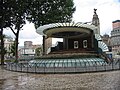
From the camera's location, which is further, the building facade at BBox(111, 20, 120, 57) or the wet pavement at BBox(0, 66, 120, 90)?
the building facade at BBox(111, 20, 120, 57)

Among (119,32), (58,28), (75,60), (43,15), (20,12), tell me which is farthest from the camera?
(119,32)

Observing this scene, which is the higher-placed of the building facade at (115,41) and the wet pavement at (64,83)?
the building facade at (115,41)

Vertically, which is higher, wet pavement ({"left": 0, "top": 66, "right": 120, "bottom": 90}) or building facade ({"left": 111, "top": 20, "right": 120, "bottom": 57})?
building facade ({"left": 111, "top": 20, "right": 120, "bottom": 57})

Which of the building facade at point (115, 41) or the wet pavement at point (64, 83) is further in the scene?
the building facade at point (115, 41)

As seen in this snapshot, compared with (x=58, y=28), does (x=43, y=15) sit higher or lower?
higher

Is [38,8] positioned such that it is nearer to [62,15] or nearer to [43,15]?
[43,15]

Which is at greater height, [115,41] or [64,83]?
[115,41]

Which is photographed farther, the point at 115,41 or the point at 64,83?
the point at 115,41

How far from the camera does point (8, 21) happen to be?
37875 millimetres

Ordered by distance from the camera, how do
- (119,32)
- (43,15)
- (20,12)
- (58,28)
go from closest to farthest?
(58,28)
(20,12)
(43,15)
(119,32)

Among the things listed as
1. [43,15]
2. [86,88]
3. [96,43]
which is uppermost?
[43,15]

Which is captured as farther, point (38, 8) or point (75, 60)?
point (38, 8)

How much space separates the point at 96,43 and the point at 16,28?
50.8 ft

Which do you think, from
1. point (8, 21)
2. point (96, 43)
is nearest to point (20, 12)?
point (8, 21)
